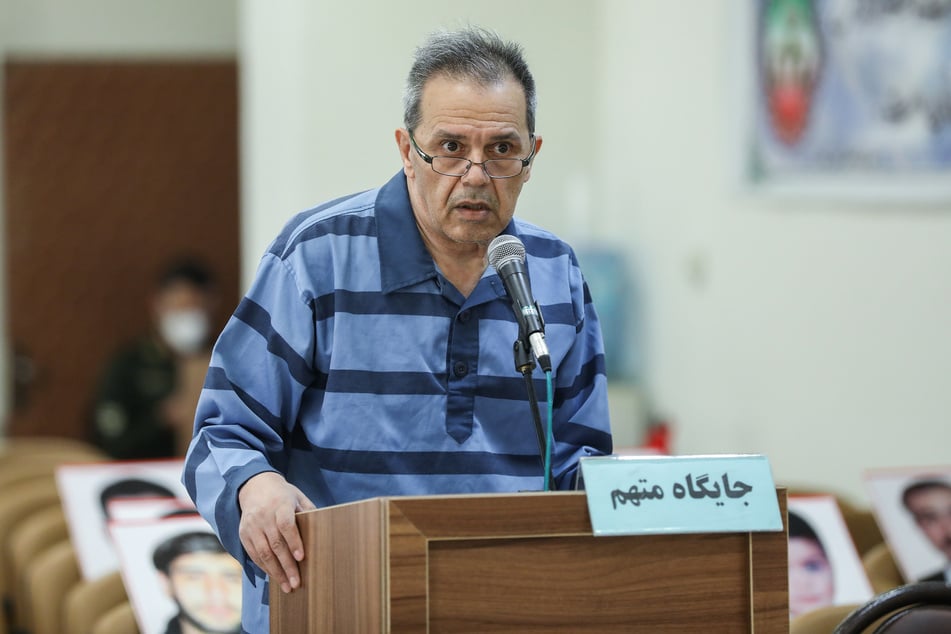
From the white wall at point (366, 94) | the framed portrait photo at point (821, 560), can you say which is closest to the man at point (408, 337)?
the framed portrait photo at point (821, 560)

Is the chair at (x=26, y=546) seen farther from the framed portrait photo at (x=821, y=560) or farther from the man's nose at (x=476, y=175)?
the man's nose at (x=476, y=175)

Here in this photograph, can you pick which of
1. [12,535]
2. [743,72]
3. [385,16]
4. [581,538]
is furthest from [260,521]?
[385,16]

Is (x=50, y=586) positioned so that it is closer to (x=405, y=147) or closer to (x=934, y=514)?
(x=405, y=147)

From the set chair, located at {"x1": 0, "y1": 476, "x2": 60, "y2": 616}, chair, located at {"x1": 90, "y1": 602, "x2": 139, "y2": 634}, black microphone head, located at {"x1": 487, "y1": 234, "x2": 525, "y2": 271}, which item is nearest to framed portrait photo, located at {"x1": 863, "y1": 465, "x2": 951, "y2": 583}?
chair, located at {"x1": 90, "y1": 602, "x2": 139, "y2": 634}

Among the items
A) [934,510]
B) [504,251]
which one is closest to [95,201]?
[934,510]

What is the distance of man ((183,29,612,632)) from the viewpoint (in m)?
2.04

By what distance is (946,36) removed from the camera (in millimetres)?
4047

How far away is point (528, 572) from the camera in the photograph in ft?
5.43

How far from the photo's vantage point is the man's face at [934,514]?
357cm

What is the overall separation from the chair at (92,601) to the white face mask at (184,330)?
379 cm

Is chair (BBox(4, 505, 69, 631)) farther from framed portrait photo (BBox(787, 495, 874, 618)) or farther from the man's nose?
the man's nose

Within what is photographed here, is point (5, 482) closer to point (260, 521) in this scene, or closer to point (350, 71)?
point (350, 71)

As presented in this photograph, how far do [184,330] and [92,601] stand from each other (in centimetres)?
393

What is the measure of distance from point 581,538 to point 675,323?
438 centimetres
